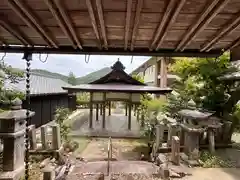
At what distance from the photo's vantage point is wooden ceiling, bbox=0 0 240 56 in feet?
5.74

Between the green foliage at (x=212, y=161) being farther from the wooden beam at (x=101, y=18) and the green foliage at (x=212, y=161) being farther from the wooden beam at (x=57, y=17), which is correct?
the wooden beam at (x=57, y=17)

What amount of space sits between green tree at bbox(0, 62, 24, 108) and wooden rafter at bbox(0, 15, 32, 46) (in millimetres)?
4176

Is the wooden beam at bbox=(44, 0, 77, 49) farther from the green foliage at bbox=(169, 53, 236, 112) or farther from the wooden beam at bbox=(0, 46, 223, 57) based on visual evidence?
the green foliage at bbox=(169, 53, 236, 112)

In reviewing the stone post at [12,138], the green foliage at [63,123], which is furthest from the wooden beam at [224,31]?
the green foliage at [63,123]

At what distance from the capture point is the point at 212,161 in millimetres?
6625

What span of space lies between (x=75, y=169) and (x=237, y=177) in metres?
4.17

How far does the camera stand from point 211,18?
1934 millimetres

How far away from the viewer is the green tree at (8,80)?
21.1ft

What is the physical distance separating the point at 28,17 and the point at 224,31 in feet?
6.10

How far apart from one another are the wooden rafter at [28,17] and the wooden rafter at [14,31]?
204 millimetres

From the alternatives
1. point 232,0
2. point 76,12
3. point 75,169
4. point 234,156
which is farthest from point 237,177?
point 76,12

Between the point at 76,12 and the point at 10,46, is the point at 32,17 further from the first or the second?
the point at 10,46

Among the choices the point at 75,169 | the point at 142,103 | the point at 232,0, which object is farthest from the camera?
the point at 142,103

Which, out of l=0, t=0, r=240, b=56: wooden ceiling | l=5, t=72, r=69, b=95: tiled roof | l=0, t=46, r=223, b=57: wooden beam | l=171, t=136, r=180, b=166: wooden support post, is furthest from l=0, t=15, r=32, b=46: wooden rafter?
l=5, t=72, r=69, b=95: tiled roof
